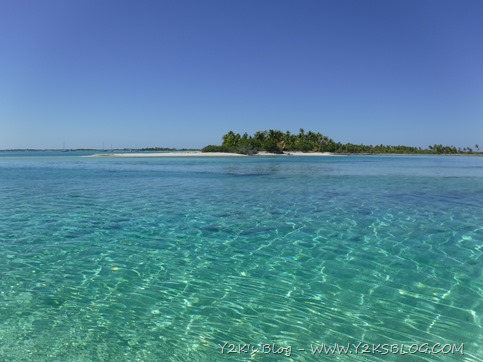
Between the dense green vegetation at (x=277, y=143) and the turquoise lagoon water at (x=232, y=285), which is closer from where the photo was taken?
the turquoise lagoon water at (x=232, y=285)

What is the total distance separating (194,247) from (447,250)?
7.10 meters

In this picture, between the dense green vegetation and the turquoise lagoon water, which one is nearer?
the turquoise lagoon water

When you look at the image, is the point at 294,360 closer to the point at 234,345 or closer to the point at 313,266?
the point at 234,345

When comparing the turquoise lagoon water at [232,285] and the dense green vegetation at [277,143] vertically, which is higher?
the dense green vegetation at [277,143]

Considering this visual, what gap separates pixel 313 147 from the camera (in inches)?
6590

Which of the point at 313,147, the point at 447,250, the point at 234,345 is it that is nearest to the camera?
the point at 234,345

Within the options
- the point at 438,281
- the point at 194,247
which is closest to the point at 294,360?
the point at 438,281

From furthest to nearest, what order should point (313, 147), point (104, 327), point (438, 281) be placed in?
point (313, 147) → point (438, 281) → point (104, 327)

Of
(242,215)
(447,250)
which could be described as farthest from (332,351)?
(242,215)

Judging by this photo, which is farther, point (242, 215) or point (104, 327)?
point (242, 215)

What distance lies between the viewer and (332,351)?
16.0 feet

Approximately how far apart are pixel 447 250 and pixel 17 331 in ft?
33.3

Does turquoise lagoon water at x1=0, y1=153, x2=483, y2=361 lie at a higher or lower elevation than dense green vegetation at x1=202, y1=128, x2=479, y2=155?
lower

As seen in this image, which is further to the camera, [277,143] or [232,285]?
[277,143]
